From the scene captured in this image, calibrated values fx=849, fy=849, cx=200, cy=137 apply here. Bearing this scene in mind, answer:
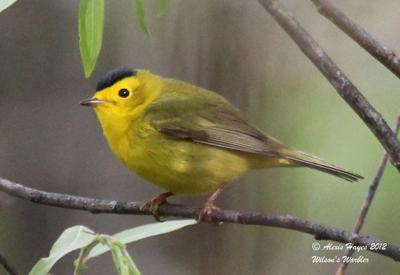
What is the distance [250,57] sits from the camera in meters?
5.42

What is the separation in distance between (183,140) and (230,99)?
1274mm

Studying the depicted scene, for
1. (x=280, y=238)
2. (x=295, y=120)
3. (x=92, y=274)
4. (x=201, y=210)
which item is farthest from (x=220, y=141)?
(x=92, y=274)

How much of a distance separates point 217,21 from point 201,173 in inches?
73.7

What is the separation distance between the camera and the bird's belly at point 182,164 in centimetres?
388

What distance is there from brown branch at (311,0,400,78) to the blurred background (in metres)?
1.83

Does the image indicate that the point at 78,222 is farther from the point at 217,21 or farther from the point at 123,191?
the point at 217,21

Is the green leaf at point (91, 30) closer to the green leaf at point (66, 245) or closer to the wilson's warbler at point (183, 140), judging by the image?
the green leaf at point (66, 245)

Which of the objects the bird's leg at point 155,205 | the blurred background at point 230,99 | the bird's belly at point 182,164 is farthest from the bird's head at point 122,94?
the blurred background at point 230,99

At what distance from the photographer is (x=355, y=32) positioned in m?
2.59

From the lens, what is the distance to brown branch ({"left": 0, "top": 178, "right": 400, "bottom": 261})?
263cm

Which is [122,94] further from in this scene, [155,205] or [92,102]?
[155,205]

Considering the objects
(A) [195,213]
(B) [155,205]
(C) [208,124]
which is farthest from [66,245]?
(C) [208,124]

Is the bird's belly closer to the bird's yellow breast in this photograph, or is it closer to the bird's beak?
the bird's yellow breast

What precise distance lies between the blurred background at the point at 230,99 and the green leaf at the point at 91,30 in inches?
81.0
